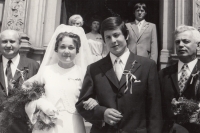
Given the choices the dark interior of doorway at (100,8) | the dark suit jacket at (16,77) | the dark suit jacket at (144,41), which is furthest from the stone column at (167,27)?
the dark suit jacket at (16,77)

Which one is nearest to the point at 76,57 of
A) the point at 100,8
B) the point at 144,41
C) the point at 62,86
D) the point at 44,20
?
the point at 62,86

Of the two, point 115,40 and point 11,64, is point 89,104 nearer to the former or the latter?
point 115,40

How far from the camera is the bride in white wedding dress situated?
118 inches

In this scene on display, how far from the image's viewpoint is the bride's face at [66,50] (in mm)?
3172

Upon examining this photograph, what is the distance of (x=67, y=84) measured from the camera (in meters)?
3.18

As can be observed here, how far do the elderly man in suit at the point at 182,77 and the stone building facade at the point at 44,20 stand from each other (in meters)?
2.72

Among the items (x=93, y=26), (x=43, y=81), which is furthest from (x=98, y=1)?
(x=43, y=81)

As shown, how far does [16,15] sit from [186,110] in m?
4.92

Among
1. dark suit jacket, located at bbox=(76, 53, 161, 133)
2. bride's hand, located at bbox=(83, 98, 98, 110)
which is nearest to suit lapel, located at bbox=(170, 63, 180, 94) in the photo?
dark suit jacket, located at bbox=(76, 53, 161, 133)

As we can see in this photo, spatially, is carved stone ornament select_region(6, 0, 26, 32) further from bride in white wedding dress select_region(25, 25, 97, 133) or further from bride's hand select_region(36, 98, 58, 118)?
bride's hand select_region(36, 98, 58, 118)

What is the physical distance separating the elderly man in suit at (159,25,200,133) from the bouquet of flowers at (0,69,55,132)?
1.33 m

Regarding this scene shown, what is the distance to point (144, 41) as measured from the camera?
5.28 m

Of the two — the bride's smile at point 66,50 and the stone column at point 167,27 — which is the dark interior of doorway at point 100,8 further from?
the bride's smile at point 66,50

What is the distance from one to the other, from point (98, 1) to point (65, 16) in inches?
70.7
